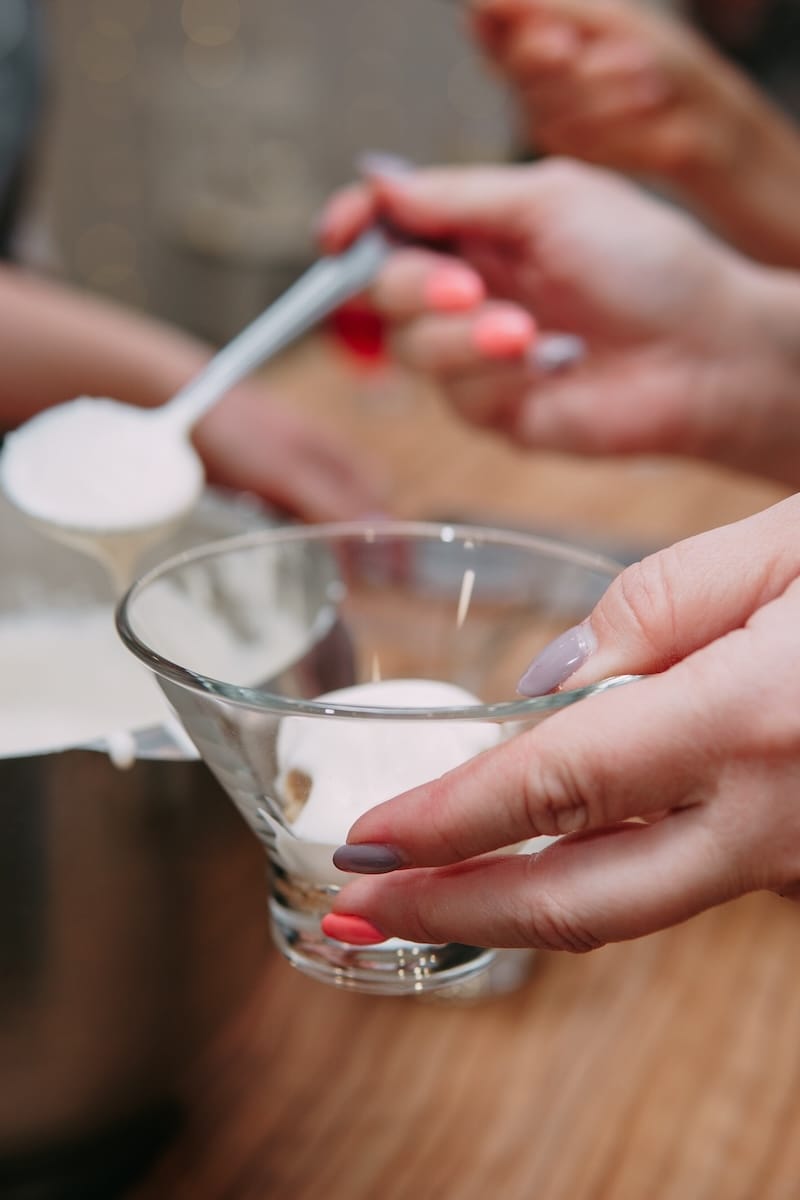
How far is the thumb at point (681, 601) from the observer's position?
0.32m

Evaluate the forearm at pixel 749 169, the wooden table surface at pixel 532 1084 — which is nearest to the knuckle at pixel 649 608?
the wooden table surface at pixel 532 1084

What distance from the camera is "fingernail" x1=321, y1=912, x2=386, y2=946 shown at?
1.14ft

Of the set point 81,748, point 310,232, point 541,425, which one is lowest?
point 310,232

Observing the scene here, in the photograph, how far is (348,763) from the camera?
33cm

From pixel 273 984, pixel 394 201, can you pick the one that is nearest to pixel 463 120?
pixel 394 201

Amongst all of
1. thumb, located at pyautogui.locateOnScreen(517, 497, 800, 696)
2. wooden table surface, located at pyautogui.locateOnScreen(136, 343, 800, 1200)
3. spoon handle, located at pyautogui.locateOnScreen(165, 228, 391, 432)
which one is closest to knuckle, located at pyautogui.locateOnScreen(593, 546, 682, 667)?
thumb, located at pyautogui.locateOnScreen(517, 497, 800, 696)

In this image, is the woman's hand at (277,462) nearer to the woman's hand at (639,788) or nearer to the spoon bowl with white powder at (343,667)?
the spoon bowl with white powder at (343,667)

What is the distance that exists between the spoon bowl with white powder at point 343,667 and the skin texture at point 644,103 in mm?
572

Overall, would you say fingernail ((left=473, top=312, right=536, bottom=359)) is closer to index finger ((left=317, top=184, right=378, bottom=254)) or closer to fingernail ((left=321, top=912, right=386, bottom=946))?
index finger ((left=317, top=184, right=378, bottom=254))

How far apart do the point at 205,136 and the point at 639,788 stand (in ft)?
7.92

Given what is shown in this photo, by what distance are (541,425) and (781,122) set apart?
33cm

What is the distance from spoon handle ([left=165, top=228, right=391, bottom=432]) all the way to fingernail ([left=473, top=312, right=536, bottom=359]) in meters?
0.14

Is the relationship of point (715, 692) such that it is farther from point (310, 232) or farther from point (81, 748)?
point (310, 232)

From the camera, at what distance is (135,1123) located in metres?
0.50
